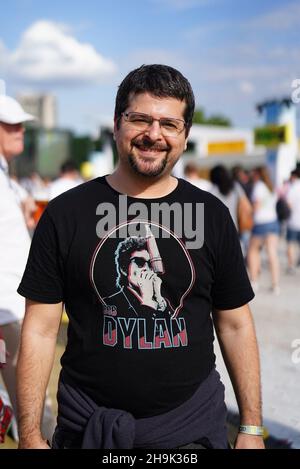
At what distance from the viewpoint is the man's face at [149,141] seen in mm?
2072

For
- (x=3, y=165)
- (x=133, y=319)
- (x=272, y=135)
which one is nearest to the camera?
(x=133, y=319)

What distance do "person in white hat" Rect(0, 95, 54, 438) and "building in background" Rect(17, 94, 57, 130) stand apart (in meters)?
95.1

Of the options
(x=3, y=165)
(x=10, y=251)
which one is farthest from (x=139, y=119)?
(x=3, y=165)

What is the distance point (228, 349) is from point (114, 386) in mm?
463

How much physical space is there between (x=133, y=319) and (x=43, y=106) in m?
99.2

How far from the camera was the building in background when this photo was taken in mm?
97938

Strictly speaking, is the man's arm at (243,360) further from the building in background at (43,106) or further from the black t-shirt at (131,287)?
the building in background at (43,106)

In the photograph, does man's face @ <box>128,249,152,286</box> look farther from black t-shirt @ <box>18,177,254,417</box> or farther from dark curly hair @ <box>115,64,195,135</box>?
dark curly hair @ <box>115,64,195,135</box>

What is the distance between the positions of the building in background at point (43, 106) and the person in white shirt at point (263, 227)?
294 ft

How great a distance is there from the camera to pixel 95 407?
2.04 meters

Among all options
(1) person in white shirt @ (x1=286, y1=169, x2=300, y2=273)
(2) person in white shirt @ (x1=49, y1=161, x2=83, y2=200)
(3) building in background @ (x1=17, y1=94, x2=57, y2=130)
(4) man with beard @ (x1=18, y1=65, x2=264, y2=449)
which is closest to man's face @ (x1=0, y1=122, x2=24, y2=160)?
(4) man with beard @ (x1=18, y1=65, x2=264, y2=449)

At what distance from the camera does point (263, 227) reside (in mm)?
9602

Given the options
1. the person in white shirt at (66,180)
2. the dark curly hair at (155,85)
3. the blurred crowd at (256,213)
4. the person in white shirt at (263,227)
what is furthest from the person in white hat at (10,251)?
the person in white shirt at (263,227)

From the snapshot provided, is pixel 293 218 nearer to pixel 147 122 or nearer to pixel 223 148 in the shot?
pixel 147 122
